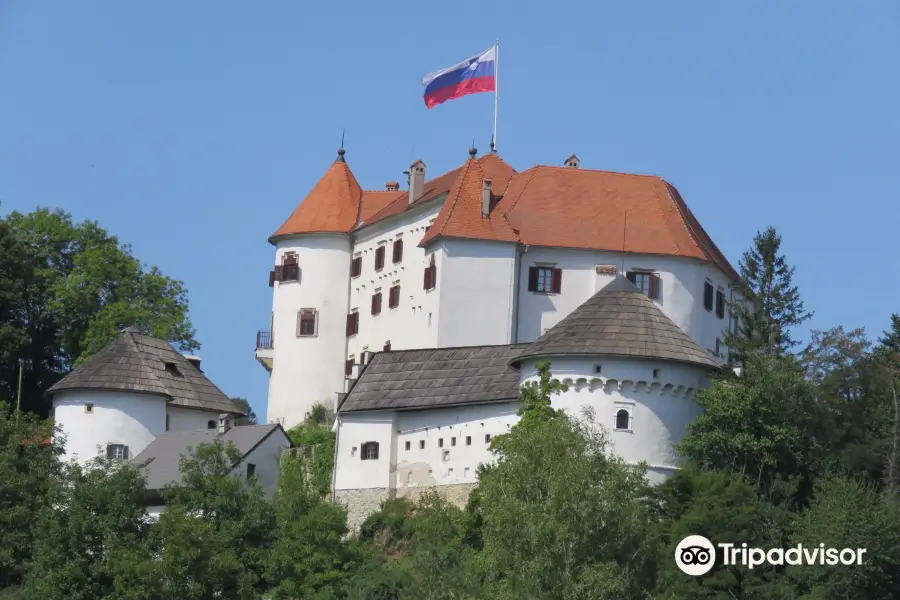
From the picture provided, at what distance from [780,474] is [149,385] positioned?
24.3 metres

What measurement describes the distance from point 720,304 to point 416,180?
13.1 meters

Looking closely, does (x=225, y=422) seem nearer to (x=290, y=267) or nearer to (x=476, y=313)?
(x=476, y=313)

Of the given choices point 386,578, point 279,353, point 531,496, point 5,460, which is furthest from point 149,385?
point 531,496

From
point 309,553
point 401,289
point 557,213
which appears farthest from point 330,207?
point 309,553

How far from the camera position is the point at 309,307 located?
88250 mm

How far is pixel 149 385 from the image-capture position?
7669cm

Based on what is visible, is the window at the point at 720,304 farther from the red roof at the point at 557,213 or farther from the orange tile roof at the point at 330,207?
the orange tile roof at the point at 330,207

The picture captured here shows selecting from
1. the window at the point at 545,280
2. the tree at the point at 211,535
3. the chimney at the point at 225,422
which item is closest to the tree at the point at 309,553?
the tree at the point at 211,535

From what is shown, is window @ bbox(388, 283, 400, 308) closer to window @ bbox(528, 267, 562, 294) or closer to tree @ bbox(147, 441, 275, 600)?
window @ bbox(528, 267, 562, 294)

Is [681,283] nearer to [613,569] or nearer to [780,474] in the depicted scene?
[780,474]

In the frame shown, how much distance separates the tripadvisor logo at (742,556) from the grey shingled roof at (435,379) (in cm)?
955

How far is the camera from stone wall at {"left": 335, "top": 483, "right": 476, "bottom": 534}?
223 feet

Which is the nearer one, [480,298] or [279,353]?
[480,298]

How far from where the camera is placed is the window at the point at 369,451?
69.9 meters
